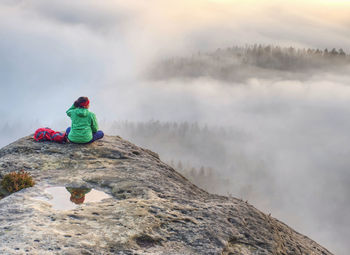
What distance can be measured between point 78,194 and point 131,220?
11.4 feet

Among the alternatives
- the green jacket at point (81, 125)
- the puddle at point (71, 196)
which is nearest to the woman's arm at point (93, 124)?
the green jacket at point (81, 125)

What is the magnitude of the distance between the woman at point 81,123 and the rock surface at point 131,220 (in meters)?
2.76

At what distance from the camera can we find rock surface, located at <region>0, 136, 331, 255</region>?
11.1 metres

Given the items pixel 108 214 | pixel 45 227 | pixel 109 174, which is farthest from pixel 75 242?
pixel 109 174

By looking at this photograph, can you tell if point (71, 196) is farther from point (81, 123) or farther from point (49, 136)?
point (49, 136)

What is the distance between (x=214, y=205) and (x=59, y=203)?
5.37 m

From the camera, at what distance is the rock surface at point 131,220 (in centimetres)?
1111

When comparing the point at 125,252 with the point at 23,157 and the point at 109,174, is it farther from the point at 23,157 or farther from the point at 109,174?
the point at 23,157

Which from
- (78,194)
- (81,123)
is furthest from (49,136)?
(78,194)

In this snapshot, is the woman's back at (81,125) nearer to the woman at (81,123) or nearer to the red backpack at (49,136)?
the woman at (81,123)

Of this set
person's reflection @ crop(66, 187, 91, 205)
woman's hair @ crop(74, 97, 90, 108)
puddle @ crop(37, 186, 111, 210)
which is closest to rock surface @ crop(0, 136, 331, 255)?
puddle @ crop(37, 186, 111, 210)

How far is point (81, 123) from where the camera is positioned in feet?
71.6

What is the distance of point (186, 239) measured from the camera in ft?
39.9

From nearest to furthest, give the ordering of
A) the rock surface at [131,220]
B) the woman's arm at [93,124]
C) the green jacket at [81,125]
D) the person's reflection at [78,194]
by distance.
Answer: the rock surface at [131,220] → the person's reflection at [78,194] → the green jacket at [81,125] → the woman's arm at [93,124]
